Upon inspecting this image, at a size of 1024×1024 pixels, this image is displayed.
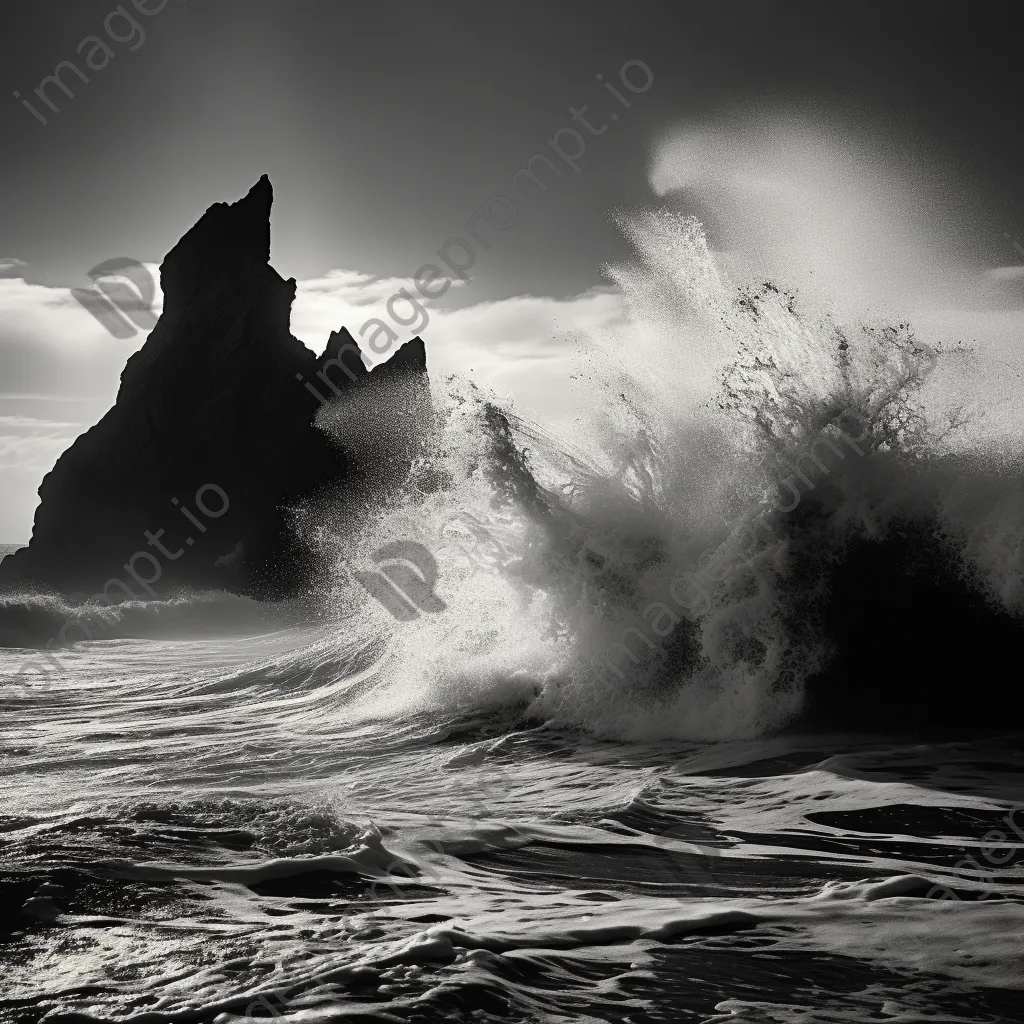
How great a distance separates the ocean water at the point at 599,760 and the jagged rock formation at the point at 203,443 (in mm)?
33192

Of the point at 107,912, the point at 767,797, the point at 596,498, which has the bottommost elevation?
the point at 767,797

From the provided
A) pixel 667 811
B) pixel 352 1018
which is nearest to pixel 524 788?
pixel 667 811

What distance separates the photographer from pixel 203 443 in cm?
4716

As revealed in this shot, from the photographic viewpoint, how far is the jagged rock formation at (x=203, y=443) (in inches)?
1841

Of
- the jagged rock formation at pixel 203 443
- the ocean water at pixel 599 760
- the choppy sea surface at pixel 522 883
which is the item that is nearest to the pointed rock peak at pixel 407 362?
the jagged rock formation at pixel 203 443

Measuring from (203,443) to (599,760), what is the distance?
43.7 metres

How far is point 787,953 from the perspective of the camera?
3.30m

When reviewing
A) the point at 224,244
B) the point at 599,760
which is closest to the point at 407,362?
the point at 224,244

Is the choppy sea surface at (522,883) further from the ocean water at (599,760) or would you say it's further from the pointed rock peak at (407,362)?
the pointed rock peak at (407,362)

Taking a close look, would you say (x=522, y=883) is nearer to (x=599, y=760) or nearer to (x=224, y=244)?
(x=599, y=760)

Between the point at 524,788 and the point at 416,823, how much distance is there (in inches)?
52.0

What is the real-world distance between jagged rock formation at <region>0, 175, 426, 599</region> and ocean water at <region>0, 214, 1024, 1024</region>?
33.2 m

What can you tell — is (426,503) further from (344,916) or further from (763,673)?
(344,916)

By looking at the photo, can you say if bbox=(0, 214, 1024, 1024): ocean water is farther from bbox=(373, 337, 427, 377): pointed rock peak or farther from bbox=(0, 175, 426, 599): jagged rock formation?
bbox=(373, 337, 427, 377): pointed rock peak
